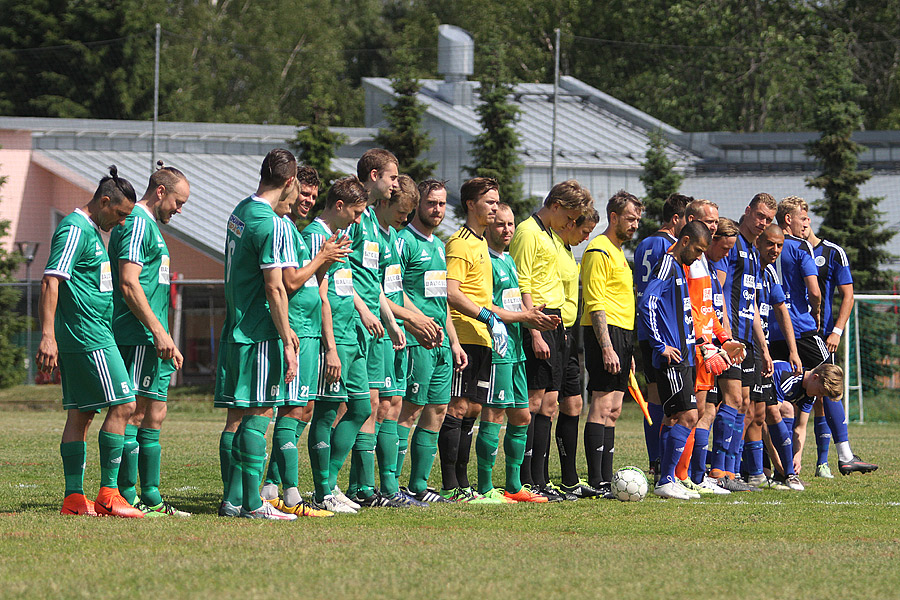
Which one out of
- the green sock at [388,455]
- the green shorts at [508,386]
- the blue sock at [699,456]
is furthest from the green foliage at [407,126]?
the green sock at [388,455]

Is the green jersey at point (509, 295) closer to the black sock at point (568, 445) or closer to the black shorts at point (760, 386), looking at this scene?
the black sock at point (568, 445)

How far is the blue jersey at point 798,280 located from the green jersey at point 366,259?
179 inches

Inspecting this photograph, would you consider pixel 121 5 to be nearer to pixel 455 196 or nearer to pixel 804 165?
pixel 455 196

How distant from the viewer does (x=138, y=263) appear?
7.28 m

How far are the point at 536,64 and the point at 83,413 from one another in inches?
1665

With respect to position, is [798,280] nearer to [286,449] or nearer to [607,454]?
[607,454]

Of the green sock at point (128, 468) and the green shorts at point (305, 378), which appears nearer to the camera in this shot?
the green shorts at point (305, 378)

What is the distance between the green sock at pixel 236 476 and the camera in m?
7.04

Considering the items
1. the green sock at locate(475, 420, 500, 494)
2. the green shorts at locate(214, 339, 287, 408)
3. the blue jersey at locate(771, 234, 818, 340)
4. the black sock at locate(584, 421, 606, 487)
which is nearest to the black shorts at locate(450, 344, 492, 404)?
the green sock at locate(475, 420, 500, 494)

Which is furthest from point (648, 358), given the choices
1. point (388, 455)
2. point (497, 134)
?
point (497, 134)

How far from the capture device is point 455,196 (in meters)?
33.3

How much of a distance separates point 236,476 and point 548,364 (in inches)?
106

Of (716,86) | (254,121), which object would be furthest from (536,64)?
(254,121)

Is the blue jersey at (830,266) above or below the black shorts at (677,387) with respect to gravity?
above
